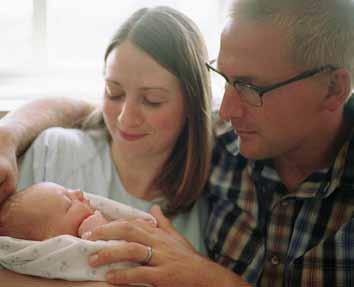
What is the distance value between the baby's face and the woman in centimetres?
18

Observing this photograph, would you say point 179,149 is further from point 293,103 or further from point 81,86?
point 81,86

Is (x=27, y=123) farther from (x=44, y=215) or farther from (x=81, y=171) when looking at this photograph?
(x=44, y=215)

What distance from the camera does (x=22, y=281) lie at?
1432mm

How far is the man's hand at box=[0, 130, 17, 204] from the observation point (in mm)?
1477

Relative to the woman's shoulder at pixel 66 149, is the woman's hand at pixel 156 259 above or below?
below

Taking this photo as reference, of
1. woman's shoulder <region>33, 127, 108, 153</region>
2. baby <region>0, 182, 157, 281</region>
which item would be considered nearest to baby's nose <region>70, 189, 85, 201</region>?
baby <region>0, 182, 157, 281</region>

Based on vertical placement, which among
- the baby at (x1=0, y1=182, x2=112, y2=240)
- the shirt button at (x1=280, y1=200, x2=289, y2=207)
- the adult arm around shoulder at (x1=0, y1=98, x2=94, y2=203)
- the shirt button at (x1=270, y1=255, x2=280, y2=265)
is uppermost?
the adult arm around shoulder at (x1=0, y1=98, x2=94, y2=203)

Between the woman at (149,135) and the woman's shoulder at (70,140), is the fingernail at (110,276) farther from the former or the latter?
the woman's shoulder at (70,140)

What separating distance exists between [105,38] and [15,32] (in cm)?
39

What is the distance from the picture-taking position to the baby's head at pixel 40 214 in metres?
1.47

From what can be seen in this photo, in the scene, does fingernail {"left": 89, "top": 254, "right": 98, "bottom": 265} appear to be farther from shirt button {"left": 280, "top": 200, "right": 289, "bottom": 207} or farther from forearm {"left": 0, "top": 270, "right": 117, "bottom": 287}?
shirt button {"left": 280, "top": 200, "right": 289, "bottom": 207}

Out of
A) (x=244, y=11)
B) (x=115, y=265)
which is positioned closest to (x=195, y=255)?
(x=115, y=265)

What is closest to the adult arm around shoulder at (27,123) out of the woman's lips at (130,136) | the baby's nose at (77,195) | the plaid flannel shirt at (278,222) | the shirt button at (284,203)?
the baby's nose at (77,195)

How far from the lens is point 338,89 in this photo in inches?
57.4
